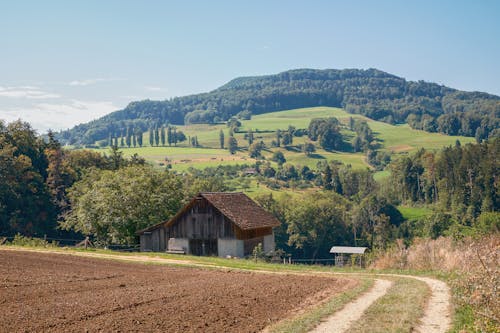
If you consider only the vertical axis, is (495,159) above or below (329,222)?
above

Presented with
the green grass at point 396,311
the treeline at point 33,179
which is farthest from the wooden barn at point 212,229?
the green grass at point 396,311

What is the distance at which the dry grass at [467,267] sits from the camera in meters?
16.5

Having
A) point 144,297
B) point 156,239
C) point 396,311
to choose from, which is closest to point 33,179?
point 156,239

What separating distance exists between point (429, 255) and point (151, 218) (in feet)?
111

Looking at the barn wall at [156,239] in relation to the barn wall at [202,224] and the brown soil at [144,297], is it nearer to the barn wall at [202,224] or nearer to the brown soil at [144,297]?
the barn wall at [202,224]

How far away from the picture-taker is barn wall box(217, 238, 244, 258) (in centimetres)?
5362

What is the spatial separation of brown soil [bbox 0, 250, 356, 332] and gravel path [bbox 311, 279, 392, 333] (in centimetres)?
168

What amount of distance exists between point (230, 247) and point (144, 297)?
30.5 m

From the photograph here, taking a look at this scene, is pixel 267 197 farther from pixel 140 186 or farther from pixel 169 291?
pixel 169 291

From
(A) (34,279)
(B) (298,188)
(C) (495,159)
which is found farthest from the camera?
(B) (298,188)

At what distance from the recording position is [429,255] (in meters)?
36.4

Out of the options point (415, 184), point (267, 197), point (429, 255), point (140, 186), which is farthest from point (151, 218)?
point (415, 184)

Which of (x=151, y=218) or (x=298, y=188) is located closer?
(x=151, y=218)

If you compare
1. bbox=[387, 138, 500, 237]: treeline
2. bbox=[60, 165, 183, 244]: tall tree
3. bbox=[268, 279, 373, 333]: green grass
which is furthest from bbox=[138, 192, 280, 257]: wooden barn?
bbox=[387, 138, 500, 237]: treeline
